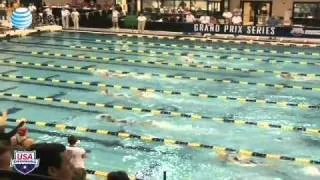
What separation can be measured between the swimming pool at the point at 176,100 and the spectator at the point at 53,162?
190 inches

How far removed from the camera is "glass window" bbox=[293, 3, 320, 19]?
25.7 m

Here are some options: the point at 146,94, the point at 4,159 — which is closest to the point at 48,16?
the point at 146,94

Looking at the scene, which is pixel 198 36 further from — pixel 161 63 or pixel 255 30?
pixel 161 63

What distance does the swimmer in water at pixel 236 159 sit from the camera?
838 centimetres

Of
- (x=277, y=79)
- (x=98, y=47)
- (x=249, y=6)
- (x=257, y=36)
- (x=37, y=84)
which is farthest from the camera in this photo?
(x=249, y=6)

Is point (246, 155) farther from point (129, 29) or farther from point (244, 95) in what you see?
point (129, 29)

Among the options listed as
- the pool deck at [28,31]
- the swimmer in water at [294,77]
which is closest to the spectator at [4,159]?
the swimmer in water at [294,77]

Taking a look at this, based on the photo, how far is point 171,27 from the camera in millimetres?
24891

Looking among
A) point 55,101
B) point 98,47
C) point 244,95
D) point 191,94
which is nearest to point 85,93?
point 55,101

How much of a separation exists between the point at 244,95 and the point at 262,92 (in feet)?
2.14

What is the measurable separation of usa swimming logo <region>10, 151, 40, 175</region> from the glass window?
24.2 metres

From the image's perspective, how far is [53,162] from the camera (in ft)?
9.89

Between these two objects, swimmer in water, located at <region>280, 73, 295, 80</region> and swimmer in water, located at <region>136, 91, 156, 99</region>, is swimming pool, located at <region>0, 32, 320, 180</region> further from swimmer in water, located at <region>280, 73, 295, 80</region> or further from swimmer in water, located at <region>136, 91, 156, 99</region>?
swimmer in water, located at <region>280, 73, 295, 80</region>

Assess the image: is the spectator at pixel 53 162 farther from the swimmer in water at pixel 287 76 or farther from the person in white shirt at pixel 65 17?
the person in white shirt at pixel 65 17
